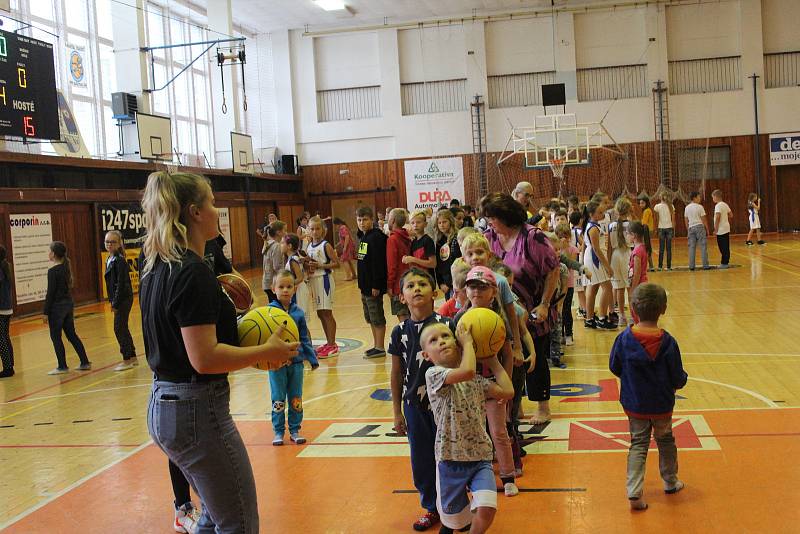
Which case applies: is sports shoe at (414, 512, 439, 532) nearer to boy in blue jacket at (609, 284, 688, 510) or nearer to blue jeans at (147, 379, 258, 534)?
boy in blue jacket at (609, 284, 688, 510)

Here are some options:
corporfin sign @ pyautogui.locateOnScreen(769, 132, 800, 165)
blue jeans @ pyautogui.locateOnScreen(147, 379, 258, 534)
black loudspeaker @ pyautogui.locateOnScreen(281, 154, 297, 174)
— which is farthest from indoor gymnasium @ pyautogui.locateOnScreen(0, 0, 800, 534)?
black loudspeaker @ pyautogui.locateOnScreen(281, 154, 297, 174)

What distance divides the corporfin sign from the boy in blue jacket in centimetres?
2683

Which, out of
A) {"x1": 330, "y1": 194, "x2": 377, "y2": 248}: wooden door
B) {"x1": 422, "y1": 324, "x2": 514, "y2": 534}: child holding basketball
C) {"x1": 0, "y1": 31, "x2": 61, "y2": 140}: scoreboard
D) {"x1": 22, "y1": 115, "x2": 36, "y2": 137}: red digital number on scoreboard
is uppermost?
{"x1": 0, "y1": 31, "x2": 61, "y2": 140}: scoreboard

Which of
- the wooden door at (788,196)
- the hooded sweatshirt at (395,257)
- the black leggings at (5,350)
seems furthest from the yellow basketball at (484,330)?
the wooden door at (788,196)

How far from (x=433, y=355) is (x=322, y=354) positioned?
21.3ft

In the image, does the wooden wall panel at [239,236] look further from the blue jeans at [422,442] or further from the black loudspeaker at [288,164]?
Result: the blue jeans at [422,442]

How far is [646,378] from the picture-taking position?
4.49 metres

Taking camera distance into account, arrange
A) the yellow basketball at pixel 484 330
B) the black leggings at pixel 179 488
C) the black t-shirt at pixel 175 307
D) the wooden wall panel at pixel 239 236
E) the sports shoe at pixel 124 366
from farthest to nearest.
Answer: the wooden wall panel at pixel 239 236 → the sports shoe at pixel 124 366 → the black leggings at pixel 179 488 → the yellow basketball at pixel 484 330 → the black t-shirt at pixel 175 307

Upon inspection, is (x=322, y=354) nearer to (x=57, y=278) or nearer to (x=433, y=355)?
(x=57, y=278)

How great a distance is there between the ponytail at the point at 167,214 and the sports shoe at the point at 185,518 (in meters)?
2.22

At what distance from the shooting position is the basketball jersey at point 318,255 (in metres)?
10.1

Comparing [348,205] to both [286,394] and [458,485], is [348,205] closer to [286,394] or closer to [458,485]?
[286,394]

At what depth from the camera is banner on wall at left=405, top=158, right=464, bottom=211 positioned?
97.8 ft

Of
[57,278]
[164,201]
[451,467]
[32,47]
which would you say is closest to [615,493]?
[451,467]
